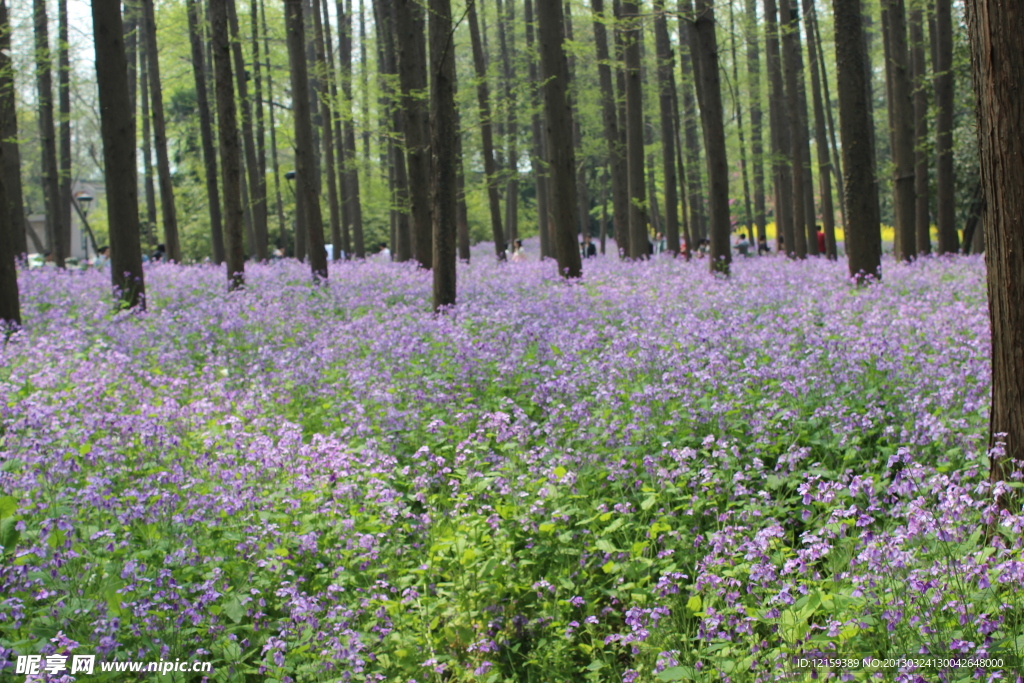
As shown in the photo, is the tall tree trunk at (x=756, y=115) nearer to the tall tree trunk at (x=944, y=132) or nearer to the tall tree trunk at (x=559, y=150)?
the tall tree trunk at (x=944, y=132)

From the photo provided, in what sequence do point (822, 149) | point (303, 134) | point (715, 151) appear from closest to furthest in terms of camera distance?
point (715, 151), point (303, 134), point (822, 149)

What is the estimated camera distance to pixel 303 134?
15.7 metres

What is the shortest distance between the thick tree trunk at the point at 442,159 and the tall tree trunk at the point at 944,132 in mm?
10554

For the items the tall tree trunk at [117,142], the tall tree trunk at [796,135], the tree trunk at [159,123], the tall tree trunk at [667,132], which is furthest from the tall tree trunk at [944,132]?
the tree trunk at [159,123]

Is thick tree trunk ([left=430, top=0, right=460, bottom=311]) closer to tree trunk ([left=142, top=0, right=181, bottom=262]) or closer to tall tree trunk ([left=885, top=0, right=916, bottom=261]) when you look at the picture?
tall tree trunk ([left=885, top=0, right=916, bottom=261])

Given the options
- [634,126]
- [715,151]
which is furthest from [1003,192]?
[634,126]

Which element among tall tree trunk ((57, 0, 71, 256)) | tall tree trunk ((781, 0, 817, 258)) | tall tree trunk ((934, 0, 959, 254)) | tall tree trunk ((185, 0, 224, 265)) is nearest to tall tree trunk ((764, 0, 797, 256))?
tall tree trunk ((781, 0, 817, 258))

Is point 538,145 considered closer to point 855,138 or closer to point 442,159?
point 855,138

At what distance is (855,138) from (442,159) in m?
5.85

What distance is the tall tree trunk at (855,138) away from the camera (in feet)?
36.6

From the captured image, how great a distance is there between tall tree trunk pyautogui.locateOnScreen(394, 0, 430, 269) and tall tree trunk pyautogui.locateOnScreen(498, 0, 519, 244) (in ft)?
9.52

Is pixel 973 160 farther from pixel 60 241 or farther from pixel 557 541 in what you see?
pixel 60 241

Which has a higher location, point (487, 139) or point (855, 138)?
point (487, 139)

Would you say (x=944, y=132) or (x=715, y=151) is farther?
(x=944, y=132)
